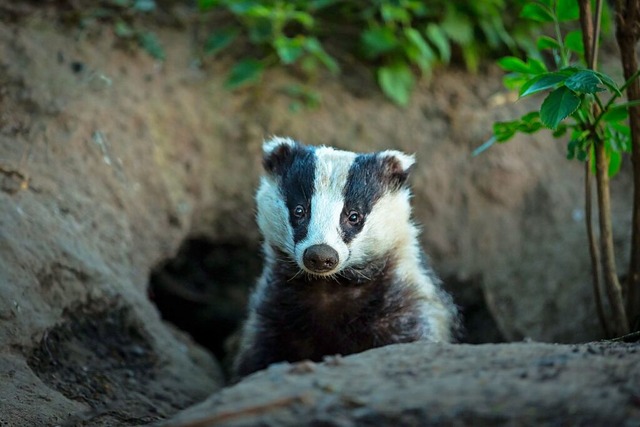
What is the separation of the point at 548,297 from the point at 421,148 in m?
1.51

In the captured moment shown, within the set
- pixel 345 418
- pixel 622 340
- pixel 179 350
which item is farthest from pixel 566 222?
pixel 345 418

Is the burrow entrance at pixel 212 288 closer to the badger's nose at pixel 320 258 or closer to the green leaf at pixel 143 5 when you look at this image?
the green leaf at pixel 143 5

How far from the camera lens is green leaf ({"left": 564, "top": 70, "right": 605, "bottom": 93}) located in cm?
343

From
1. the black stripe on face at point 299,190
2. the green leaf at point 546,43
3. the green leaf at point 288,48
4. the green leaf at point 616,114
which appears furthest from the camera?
the green leaf at point 288,48

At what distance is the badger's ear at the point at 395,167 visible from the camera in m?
4.68

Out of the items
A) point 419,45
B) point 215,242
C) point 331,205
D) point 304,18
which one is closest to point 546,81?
point 331,205

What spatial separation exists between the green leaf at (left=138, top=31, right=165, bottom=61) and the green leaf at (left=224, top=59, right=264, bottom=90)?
53 cm

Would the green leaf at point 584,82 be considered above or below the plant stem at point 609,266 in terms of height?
above

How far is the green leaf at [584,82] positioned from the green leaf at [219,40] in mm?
3171

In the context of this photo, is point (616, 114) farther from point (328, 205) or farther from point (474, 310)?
point (474, 310)

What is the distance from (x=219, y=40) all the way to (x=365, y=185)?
2.20m

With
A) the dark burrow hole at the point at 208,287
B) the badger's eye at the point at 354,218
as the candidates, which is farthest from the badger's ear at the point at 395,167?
the dark burrow hole at the point at 208,287

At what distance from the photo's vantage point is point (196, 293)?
23.0 feet

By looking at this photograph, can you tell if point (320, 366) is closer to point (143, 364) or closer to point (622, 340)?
point (622, 340)
